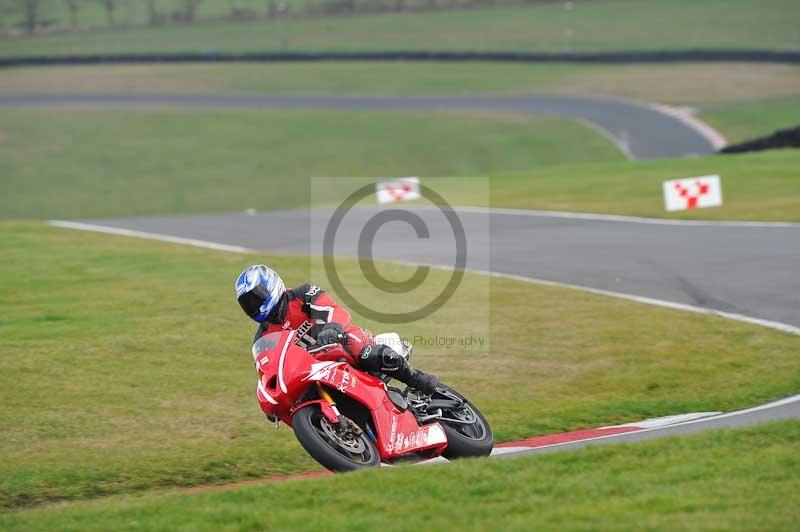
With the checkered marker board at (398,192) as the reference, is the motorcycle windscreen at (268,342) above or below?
below

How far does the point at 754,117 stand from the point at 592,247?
2560 cm

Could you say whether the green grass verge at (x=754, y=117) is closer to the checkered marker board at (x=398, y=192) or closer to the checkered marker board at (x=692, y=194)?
the checkered marker board at (x=398, y=192)

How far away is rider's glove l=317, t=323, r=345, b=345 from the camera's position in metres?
7.94

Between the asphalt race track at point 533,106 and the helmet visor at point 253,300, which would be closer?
the helmet visor at point 253,300

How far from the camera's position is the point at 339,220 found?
24.4 metres

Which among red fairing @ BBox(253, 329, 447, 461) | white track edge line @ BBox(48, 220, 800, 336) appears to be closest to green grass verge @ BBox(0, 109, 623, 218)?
white track edge line @ BBox(48, 220, 800, 336)

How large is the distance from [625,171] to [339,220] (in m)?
9.02

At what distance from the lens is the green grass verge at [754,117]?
39094 mm

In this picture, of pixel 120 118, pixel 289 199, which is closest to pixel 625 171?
pixel 289 199

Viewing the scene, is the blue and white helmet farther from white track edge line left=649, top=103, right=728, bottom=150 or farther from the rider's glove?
white track edge line left=649, top=103, right=728, bottom=150

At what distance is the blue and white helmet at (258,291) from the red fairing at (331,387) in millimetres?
213

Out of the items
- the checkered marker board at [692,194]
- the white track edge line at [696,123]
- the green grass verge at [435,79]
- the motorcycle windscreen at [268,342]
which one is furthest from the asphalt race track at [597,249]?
the green grass verge at [435,79]

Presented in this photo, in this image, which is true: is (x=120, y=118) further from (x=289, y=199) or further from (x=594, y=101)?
(x=594, y=101)

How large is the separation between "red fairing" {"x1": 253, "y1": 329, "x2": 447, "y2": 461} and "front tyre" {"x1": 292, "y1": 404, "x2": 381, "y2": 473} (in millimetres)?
131
